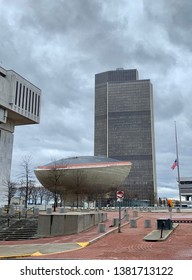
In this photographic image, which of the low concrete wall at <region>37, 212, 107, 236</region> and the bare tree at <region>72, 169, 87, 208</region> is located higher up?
the bare tree at <region>72, 169, 87, 208</region>

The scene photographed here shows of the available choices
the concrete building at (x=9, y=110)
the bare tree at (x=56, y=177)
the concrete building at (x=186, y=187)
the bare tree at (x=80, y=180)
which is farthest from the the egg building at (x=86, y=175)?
the concrete building at (x=186, y=187)

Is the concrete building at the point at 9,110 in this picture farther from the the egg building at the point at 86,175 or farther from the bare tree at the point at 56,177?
the the egg building at the point at 86,175

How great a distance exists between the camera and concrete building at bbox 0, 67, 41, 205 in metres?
77.8

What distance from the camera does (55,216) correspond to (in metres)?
25.5

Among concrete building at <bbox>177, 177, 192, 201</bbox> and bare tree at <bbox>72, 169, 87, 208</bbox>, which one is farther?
concrete building at <bbox>177, 177, 192, 201</bbox>

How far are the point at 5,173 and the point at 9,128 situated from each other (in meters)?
12.3

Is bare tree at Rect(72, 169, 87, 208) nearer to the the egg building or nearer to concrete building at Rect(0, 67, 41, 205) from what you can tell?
the the egg building

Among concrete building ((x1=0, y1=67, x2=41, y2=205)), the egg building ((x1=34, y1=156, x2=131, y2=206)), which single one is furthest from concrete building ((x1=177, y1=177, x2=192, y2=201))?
concrete building ((x1=0, y1=67, x2=41, y2=205))

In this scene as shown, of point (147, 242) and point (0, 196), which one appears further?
point (0, 196)

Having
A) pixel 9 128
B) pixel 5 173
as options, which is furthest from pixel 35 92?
pixel 5 173

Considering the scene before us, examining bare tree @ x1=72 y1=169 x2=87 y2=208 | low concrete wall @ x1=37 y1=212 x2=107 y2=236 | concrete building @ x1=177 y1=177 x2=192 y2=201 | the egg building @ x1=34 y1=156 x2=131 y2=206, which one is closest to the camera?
low concrete wall @ x1=37 y1=212 x2=107 y2=236

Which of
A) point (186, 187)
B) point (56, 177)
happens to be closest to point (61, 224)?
point (56, 177)

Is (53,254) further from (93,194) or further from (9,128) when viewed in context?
(93,194)

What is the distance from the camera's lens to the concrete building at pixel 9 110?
7781 cm
